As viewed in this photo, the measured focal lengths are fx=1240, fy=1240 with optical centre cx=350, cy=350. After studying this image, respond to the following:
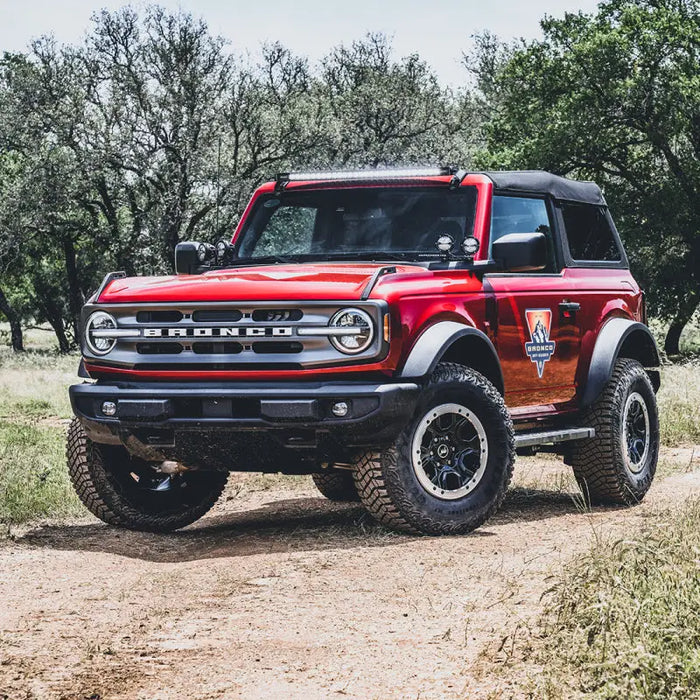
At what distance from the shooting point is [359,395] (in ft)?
20.8

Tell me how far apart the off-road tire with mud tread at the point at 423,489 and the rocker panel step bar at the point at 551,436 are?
1.35 ft

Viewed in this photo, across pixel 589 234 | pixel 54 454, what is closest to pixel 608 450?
pixel 589 234

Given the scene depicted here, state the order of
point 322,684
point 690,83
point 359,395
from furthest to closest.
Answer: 1. point 690,83
2. point 359,395
3. point 322,684

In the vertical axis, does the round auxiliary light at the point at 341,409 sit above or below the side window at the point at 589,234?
below

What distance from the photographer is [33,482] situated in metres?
9.50

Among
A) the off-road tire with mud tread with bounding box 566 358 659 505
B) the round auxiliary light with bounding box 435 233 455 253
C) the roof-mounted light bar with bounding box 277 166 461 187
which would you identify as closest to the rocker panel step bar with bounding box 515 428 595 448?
the off-road tire with mud tread with bounding box 566 358 659 505

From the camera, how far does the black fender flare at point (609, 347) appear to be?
828 centimetres

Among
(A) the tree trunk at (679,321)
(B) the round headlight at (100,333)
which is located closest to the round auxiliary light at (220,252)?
(B) the round headlight at (100,333)

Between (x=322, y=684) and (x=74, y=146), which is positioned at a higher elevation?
(x=74, y=146)

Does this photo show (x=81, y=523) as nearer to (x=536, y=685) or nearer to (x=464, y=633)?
(x=464, y=633)

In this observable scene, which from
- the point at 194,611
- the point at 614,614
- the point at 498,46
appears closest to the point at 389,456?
the point at 194,611

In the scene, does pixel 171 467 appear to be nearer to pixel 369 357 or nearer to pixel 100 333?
pixel 100 333

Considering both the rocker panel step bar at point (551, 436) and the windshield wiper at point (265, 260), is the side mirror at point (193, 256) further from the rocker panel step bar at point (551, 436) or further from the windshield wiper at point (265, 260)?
the rocker panel step bar at point (551, 436)

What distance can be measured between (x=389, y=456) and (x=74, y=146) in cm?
3012
